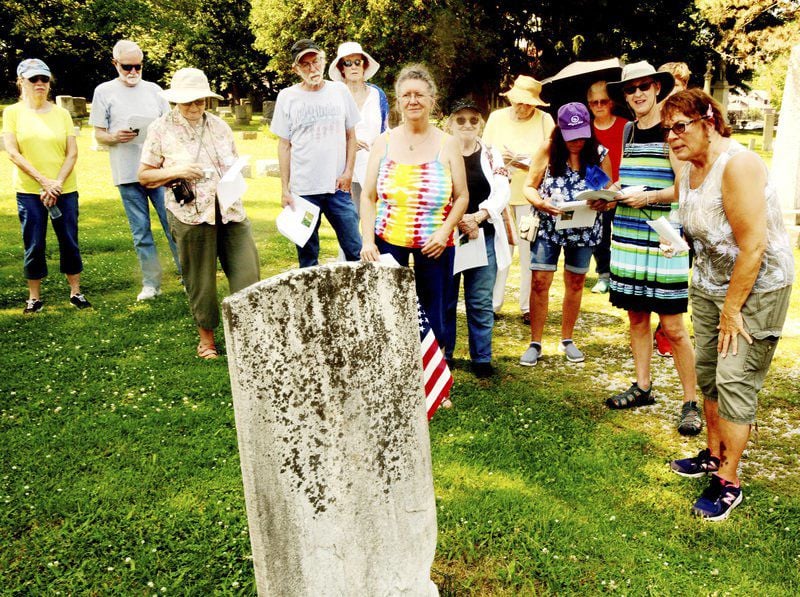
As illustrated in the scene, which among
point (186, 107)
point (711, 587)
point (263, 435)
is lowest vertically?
point (711, 587)

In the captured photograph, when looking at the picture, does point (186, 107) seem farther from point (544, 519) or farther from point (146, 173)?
point (544, 519)

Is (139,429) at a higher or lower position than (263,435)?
lower

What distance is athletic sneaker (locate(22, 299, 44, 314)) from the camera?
21.4ft

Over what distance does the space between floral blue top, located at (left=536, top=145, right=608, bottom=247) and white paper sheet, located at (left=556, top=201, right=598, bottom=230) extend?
6 centimetres

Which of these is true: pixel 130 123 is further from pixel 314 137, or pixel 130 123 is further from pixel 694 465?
pixel 694 465

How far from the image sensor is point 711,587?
2.98 m

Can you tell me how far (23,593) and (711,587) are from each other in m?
3.06

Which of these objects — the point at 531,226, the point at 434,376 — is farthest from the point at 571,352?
the point at 434,376

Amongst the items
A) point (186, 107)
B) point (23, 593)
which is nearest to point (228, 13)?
point (186, 107)

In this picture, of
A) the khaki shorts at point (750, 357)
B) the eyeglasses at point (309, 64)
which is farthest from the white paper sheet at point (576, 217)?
the eyeglasses at point (309, 64)

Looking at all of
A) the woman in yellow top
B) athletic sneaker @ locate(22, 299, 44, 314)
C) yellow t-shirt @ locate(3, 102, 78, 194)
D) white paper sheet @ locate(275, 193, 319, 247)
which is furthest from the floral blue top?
athletic sneaker @ locate(22, 299, 44, 314)

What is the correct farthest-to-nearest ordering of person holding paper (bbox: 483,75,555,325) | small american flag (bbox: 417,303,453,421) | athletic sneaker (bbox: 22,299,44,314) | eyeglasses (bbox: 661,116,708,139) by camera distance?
Result: athletic sneaker (bbox: 22,299,44,314)
person holding paper (bbox: 483,75,555,325)
small american flag (bbox: 417,303,453,421)
eyeglasses (bbox: 661,116,708,139)

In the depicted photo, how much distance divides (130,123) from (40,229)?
1.35 metres

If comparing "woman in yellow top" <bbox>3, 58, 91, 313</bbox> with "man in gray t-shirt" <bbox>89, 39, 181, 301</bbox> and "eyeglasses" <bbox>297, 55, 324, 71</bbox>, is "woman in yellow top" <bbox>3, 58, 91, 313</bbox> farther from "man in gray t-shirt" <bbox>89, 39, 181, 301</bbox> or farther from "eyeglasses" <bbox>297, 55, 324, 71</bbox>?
"eyeglasses" <bbox>297, 55, 324, 71</bbox>
